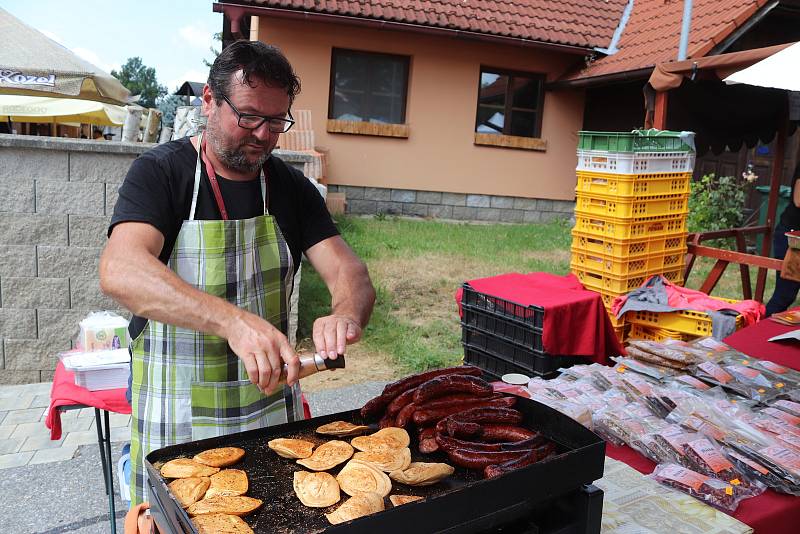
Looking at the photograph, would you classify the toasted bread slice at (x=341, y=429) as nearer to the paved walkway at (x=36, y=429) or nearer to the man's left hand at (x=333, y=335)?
the man's left hand at (x=333, y=335)

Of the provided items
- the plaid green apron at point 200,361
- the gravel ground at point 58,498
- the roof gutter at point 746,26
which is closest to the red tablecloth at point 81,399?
the gravel ground at point 58,498

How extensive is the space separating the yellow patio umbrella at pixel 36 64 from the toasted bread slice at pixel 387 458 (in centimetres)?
809

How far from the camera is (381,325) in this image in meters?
6.96

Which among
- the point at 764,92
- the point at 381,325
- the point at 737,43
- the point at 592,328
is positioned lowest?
the point at 381,325

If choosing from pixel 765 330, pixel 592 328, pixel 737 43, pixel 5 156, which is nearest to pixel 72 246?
pixel 5 156

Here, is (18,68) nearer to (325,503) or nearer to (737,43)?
(325,503)

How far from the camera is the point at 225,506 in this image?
159 cm

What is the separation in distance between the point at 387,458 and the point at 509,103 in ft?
40.4

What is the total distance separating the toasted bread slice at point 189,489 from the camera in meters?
1.61

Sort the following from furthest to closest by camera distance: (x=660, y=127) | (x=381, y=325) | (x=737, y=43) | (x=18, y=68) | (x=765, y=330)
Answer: (x=737, y=43)
(x=18, y=68)
(x=381, y=325)
(x=660, y=127)
(x=765, y=330)

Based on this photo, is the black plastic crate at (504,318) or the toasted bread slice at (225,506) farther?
the black plastic crate at (504,318)

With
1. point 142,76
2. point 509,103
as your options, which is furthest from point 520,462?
point 142,76

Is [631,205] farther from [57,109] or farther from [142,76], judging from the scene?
[142,76]

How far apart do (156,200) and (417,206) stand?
35.9 ft
